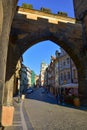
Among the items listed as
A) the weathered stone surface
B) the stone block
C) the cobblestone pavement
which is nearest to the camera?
A: the stone block

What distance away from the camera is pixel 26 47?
42.7 feet

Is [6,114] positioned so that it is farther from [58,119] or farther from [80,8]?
[80,8]

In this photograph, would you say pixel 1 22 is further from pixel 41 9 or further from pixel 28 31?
pixel 41 9

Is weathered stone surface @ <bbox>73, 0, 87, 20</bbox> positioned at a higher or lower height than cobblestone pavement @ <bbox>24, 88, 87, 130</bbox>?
higher

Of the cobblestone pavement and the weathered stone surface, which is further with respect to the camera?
the weathered stone surface

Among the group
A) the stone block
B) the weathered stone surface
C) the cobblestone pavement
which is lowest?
the cobblestone pavement

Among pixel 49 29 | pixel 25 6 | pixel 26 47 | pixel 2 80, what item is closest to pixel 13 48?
pixel 26 47

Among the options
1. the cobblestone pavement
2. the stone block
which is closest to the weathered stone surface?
the cobblestone pavement

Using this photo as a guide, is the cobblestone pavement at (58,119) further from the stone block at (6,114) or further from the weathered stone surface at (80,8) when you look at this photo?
the weathered stone surface at (80,8)

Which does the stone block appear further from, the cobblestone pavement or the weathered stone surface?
the weathered stone surface

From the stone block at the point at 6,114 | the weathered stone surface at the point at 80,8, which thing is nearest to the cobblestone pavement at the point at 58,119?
the stone block at the point at 6,114

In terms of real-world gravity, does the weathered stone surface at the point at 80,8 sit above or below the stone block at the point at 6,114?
above

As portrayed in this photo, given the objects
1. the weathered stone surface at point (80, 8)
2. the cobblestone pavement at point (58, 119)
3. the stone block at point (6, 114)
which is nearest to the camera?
the stone block at point (6, 114)

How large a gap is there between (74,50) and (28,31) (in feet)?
13.1
